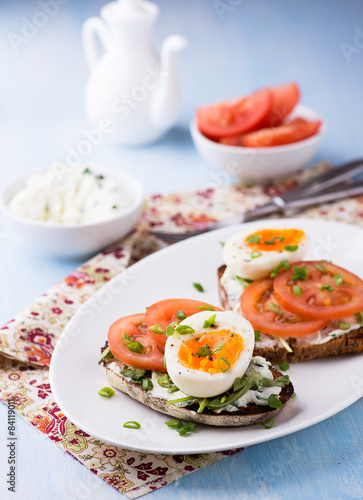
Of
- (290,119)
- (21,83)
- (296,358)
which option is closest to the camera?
(296,358)

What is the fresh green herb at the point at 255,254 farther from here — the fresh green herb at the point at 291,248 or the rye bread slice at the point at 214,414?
the rye bread slice at the point at 214,414

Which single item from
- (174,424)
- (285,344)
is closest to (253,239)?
(285,344)

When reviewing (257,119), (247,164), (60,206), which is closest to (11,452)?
(60,206)

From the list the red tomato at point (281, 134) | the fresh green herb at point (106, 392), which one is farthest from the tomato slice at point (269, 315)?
the red tomato at point (281, 134)

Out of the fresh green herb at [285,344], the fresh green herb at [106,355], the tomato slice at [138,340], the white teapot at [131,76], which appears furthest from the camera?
the white teapot at [131,76]

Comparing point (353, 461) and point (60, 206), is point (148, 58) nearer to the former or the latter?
point (60, 206)

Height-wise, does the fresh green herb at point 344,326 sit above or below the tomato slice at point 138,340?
below

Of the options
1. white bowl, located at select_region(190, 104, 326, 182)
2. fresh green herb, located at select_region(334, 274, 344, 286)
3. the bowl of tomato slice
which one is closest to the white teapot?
the bowl of tomato slice
